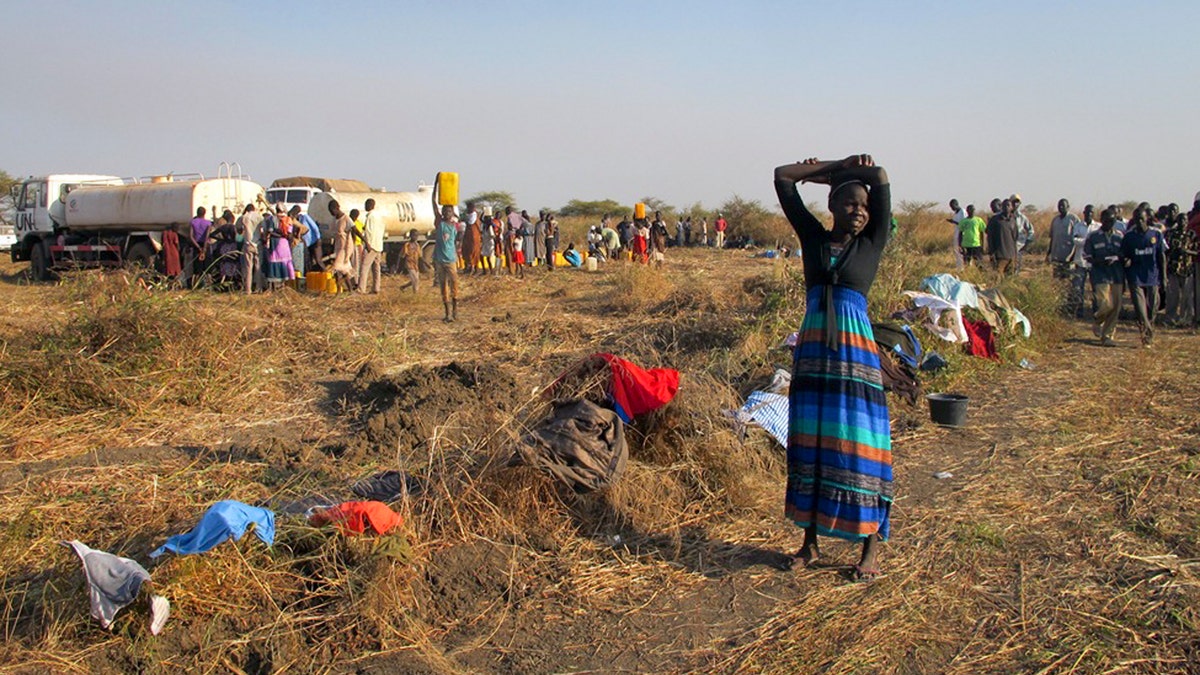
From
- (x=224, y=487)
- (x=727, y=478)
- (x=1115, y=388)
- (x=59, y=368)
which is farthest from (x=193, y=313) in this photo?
(x=1115, y=388)

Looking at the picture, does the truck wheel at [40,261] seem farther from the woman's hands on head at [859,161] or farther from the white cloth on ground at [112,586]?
the woman's hands on head at [859,161]

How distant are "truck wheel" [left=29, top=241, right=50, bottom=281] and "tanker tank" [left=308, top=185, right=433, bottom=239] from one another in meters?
5.57

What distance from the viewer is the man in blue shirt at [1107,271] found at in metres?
9.31

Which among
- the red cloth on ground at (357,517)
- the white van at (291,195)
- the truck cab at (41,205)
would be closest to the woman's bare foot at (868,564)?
the red cloth on ground at (357,517)

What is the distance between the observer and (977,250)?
46.4ft

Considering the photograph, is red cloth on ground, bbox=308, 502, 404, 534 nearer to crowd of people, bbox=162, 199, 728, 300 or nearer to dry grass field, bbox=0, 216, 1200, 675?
dry grass field, bbox=0, 216, 1200, 675

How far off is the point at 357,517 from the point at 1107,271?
8779 millimetres

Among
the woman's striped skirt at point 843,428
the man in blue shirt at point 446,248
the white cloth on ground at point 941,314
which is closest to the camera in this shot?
the woman's striped skirt at point 843,428

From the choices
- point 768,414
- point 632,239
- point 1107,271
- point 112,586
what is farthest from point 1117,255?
point 632,239

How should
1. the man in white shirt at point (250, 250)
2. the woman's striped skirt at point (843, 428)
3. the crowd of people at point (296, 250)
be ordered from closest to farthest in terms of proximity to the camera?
the woman's striped skirt at point (843, 428), the crowd of people at point (296, 250), the man in white shirt at point (250, 250)

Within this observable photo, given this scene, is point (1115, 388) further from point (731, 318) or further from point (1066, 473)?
point (731, 318)

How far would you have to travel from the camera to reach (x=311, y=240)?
A: 602 inches

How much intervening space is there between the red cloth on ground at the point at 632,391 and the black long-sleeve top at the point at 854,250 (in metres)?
1.17

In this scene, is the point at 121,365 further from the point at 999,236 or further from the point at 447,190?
the point at 999,236
